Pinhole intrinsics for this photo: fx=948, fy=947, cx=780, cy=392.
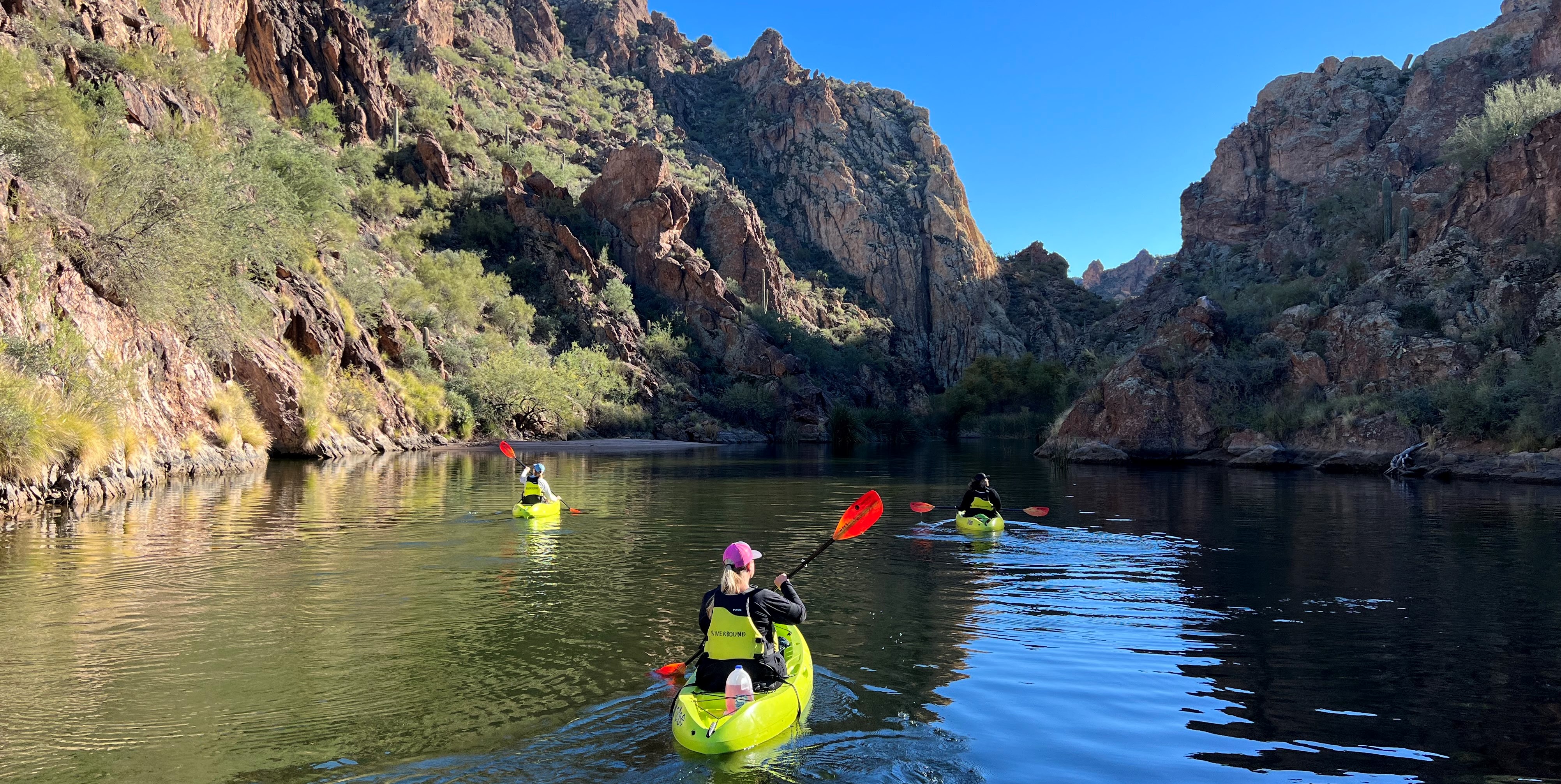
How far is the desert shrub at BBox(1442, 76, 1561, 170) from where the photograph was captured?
4878 cm

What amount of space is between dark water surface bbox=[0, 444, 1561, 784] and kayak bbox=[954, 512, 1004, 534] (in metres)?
0.32

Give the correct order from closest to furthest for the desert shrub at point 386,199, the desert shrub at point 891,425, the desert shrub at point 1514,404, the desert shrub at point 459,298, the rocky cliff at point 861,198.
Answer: the desert shrub at point 1514,404 → the desert shrub at point 459,298 → the desert shrub at point 386,199 → the desert shrub at point 891,425 → the rocky cliff at point 861,198

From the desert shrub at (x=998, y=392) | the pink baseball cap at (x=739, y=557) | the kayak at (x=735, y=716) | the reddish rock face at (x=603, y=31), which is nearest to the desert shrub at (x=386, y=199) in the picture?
the desert shrub at (x=998, y=392)

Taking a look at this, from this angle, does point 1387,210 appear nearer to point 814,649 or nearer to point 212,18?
point 814,649

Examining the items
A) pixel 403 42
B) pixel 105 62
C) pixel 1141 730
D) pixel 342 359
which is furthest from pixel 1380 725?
pixel 403 42

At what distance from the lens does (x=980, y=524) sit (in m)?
19.9

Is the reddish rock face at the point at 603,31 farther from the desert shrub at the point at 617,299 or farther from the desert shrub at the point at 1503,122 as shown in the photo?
the desert shrub at the point at 1503,122

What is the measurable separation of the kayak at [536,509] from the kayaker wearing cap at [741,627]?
13744 millimetres

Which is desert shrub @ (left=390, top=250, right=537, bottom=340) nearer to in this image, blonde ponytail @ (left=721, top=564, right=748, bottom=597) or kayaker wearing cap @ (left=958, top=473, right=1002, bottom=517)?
kayaker wearing cap @ (left=958, top=473, right=1002, bottom=517)

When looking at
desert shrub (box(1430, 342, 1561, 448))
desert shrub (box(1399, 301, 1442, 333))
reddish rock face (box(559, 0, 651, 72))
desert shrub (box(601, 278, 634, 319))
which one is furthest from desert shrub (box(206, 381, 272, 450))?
reddish rock face (box(559, 0, 651, 72))

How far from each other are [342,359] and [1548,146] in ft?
194

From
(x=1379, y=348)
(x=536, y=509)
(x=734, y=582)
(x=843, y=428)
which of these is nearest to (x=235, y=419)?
(x=536, y=509)

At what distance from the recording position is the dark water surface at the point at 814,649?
6.76 m

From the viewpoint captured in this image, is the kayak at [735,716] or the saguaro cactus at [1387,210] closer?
the kayak at [735,716]
